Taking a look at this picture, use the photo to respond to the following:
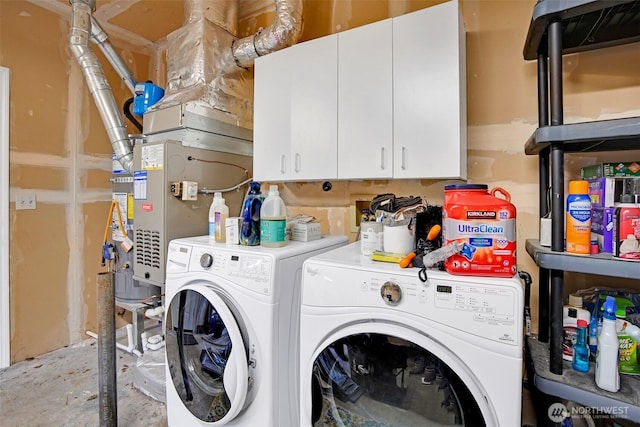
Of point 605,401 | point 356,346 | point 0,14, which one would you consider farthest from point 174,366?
point 0,14

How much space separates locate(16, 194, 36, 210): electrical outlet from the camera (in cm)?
229

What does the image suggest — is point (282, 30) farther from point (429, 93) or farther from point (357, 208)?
point (357, 208)

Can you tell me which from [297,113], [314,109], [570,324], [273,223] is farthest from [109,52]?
[570,324]

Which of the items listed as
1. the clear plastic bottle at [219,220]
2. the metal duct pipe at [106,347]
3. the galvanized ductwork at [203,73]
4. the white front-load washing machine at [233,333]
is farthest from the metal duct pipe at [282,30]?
the metal duct pipe at [106,347]

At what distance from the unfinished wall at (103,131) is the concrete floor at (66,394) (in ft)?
0.72

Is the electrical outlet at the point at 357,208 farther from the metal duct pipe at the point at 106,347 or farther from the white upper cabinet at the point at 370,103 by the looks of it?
the metal duct pipe at the point at 106,347

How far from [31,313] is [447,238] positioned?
9.79 feet

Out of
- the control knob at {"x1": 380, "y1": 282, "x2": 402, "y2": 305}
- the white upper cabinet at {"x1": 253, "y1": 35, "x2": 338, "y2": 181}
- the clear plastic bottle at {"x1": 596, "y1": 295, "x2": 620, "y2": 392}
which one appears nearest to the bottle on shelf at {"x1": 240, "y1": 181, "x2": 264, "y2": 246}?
the white upper cabinet at {"x1": 253, "y1": 35, "x2": 338, "y2": 181}

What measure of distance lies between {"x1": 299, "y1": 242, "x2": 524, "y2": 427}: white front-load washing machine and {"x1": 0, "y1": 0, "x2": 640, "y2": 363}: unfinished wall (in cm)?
87

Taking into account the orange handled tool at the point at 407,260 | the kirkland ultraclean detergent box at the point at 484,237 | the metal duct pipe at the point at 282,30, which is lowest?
the orange handled tool at the point at 407,260

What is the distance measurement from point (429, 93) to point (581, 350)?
116 cm

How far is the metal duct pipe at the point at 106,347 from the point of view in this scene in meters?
1.55

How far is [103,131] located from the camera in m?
2.75

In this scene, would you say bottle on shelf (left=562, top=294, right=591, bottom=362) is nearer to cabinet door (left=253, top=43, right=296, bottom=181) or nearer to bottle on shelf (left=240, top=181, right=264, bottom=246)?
bottle on shelf (left=240, top=181, right=264, bottom=246)
